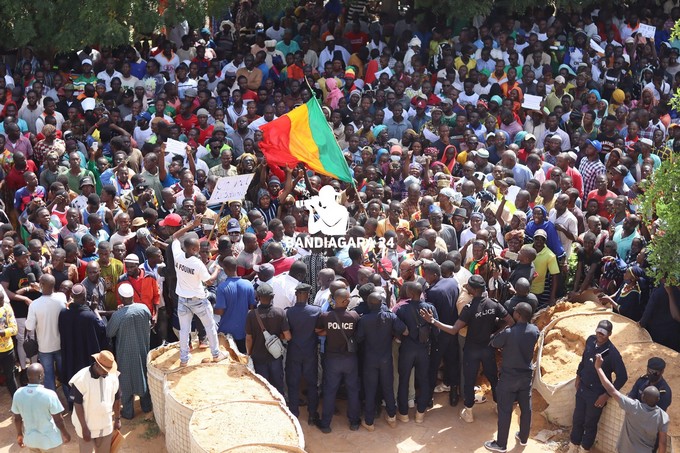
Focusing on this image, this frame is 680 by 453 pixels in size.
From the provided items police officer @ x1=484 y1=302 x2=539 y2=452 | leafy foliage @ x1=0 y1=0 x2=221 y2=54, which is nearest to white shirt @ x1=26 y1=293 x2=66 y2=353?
police officer @ x1=484 y1=302 x2=539 y2=452

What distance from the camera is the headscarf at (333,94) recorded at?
17.5 meters

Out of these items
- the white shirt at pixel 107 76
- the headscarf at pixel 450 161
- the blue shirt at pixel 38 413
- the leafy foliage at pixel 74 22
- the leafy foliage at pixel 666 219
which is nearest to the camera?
the blue shirt at pixel 38 413

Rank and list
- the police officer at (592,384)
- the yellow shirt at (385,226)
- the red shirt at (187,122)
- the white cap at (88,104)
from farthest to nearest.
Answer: the red shirt at (187,122) < the white cap at (88,104) < the yellow shirt at (385,226) < the police officer at (592,384)

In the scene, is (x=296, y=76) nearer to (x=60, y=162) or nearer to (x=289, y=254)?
(x=60, y=162)

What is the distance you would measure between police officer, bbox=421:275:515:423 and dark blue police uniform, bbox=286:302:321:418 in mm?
1251

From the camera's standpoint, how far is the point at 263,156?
14.5 meters

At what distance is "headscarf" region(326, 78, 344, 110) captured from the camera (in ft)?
57.3

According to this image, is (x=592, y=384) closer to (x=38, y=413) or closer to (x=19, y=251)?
(x=38, y=413)

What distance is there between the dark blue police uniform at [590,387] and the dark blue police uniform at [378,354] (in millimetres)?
1958

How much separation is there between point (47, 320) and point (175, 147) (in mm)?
4172

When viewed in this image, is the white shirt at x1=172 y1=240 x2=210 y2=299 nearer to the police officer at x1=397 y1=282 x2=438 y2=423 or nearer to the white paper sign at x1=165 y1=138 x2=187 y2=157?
the police officer at x1=397 y1=282 x2=438 y2=423

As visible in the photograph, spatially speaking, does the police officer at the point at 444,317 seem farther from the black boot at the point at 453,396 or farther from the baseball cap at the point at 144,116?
the baseball cap at the point at 144,116

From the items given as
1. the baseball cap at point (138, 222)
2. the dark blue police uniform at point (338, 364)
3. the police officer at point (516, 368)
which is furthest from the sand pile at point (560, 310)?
the baseball cap at point (138, 222)

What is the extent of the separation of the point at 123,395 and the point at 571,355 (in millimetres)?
5095
